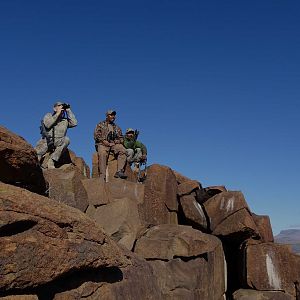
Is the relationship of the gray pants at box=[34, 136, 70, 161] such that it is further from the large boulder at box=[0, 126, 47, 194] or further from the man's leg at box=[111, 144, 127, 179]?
the large boulder at box=[0, 126, 47, 194]

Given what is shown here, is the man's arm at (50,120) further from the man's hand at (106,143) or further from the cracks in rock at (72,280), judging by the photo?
the cracks in rock at (72,280)

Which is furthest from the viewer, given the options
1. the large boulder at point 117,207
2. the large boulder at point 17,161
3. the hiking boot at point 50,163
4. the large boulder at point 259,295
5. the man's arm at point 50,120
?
the large boulder at point 259,295

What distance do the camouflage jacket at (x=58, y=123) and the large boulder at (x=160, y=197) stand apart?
345 cm

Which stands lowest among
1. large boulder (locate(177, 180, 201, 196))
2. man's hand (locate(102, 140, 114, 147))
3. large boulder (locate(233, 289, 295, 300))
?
large boulder (locate(233, 289, 295, 300))

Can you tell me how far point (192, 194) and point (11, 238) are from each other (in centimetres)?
1128

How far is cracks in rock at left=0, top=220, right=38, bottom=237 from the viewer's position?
20.6 ft

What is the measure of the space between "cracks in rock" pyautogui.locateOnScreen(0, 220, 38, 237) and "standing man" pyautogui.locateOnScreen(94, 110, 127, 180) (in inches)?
372

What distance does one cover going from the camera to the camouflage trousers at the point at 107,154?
16.6 m

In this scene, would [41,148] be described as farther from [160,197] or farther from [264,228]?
[264,228]

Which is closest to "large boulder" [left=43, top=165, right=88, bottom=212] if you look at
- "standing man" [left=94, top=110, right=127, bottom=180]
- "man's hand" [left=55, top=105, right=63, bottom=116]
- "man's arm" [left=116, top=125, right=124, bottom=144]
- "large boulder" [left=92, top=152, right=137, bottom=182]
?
"man's hand" [left=55, top=105, right=63, bottom=116]

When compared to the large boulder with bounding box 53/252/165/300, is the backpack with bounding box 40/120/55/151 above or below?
above

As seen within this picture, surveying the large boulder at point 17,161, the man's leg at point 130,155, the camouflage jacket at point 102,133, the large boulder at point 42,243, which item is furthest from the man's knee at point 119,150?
the large boulder at point 42,243

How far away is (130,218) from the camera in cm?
1356

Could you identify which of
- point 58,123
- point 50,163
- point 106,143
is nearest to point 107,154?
point 106,143
